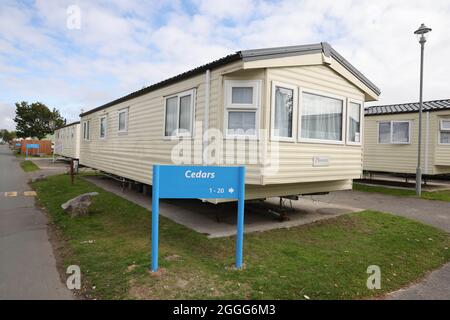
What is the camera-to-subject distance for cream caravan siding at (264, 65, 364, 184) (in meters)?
6.85

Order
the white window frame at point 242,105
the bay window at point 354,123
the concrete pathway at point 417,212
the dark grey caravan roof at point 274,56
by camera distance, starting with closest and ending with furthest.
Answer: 1. the concrete pathway at point 417,212
2. the dark grey caravan roof at point 274,56
3. the white window frame at point 242,105
4. the bay window at point 354,123

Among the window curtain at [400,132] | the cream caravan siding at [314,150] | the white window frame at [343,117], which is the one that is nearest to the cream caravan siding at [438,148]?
the window curtain at [400,132]

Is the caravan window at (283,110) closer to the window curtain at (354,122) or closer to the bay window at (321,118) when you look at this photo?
the bay window at (321,118)

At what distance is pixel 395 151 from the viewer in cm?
1532

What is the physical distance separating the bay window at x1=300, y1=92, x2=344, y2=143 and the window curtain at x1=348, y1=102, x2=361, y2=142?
432 millimetres

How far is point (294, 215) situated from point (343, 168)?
5.36 ft

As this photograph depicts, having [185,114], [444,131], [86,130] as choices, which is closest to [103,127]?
[86,130]

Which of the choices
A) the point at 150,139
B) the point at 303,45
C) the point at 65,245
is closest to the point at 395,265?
the point at 303,45

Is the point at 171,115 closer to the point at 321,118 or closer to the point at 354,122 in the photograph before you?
the point at 321,118

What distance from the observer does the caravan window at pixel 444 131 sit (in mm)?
14039

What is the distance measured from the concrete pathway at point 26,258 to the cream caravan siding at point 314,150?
3908 millimetres

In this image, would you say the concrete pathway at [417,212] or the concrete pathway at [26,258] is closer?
the concrete pathway at [26,258]

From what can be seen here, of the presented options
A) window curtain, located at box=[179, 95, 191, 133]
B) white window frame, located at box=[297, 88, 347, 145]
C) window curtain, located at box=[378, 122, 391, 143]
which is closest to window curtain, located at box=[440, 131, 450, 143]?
window curtain, located at box=[378, 122, 391, 143]

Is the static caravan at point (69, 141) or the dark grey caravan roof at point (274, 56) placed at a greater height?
the dark grey caravan roof at point (274, 56)
